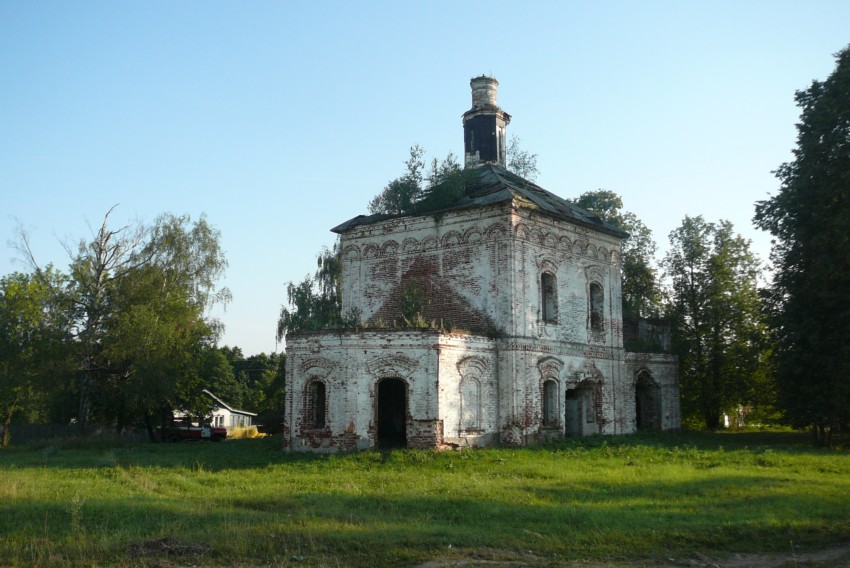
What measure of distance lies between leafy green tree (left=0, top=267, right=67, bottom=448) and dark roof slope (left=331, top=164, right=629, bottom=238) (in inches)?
520

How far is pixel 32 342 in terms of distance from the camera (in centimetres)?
2909

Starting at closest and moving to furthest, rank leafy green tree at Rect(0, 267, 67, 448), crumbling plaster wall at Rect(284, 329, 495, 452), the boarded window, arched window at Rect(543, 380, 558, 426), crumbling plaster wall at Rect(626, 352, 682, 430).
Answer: crumbling plaster wall at Rect(284, 329, 495, 452), the boarded window, arched window at Rect(543, 380, 558, 426), crumbling plaster wall at Rect(626, 352, 682, 430), leafy green tree at Rect(0, 267, 67, 448)


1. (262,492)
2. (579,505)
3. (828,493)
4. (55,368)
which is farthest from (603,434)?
(55,368)

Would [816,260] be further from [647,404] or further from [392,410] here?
[392,410]

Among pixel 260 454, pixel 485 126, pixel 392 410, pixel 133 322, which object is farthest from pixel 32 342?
pixel 485 126

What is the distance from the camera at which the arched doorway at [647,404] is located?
27594 millimetres

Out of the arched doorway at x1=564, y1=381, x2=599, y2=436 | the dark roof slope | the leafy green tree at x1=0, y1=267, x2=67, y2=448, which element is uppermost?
the dark roof slope

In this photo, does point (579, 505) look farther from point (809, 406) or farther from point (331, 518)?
point (809, 406)

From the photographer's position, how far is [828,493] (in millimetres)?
13234

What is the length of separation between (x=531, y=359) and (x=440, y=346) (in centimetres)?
353

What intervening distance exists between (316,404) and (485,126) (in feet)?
43.0

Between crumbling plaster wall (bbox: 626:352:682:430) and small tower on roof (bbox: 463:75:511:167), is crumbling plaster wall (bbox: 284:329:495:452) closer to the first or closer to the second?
crumbling plaster wall (bbox: 626:352:682:430)

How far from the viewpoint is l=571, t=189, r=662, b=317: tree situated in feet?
111

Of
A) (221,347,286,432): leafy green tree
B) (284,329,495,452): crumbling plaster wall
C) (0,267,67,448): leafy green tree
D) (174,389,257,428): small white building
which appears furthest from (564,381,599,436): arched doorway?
(174,389,257,428): small white building
